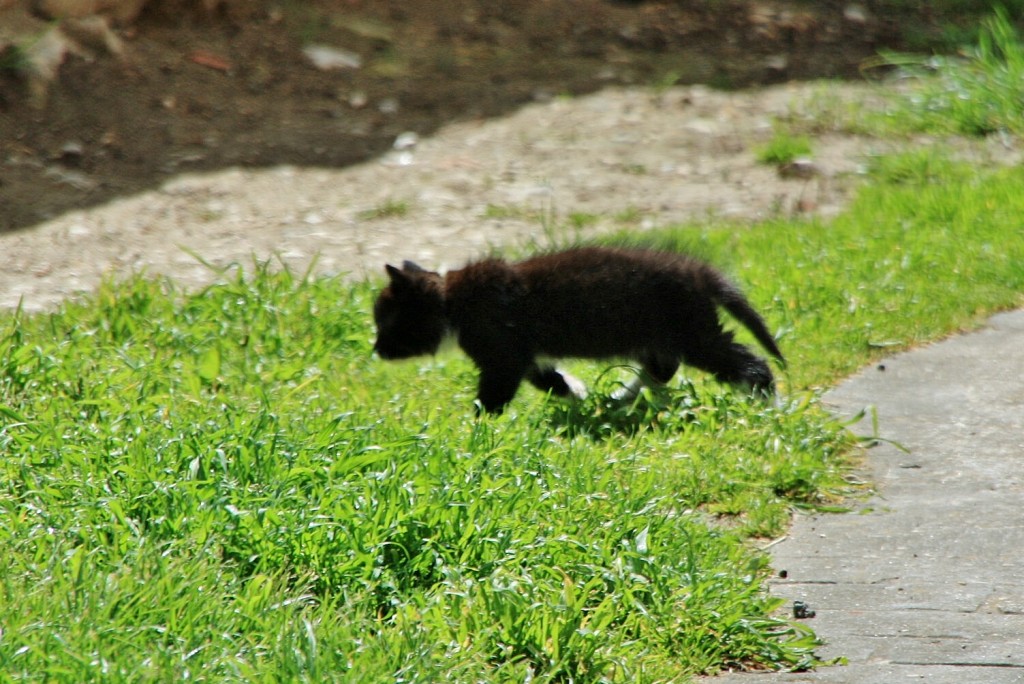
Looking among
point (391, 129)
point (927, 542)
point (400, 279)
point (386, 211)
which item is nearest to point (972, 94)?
point (391, 129)

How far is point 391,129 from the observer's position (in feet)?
34.3

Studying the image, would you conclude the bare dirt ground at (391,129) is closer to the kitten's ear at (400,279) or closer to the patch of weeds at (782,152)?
the patch of weeds at (782,152)

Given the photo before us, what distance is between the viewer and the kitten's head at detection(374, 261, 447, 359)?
633 cm

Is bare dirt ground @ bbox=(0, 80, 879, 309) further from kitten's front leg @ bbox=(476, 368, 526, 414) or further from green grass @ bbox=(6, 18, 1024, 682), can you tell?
kitten's front leg @ bbox=(476, 368, 526, 414)

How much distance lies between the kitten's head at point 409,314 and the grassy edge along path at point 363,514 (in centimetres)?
17

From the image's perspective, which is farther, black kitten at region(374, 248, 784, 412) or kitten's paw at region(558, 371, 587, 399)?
kitten's paw at region(558, 371, 587, 399)

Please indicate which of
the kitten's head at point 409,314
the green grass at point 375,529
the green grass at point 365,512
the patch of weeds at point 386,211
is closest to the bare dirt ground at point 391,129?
the patch of weeds at point 386,211

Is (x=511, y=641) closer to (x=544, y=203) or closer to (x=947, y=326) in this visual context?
(x=947, y=326)

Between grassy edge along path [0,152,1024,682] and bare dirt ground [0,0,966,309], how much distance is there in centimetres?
213

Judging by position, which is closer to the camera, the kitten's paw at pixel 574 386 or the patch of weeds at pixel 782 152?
the kitten's paw at pixel 574 386

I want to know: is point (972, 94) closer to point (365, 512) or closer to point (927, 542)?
point (927, 542)

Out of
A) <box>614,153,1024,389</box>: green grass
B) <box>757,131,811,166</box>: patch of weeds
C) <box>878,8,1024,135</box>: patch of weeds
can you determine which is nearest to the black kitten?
<box>614,153,1024,389</box>: green grass

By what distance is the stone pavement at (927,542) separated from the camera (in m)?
4.00

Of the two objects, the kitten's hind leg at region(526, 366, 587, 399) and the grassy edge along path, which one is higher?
the grassy edge along path
